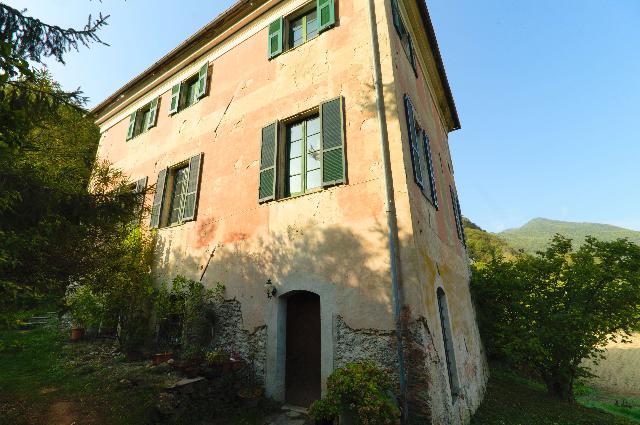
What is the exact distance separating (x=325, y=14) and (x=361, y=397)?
22.2 ft

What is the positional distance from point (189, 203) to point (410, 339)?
568 centimetres

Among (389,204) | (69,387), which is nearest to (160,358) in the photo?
(69,387)

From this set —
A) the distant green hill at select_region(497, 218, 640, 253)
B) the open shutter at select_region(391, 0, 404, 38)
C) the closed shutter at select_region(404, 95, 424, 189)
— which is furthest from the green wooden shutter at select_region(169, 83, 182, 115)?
the distant green hill at select_region(497, 218, 640, 253)

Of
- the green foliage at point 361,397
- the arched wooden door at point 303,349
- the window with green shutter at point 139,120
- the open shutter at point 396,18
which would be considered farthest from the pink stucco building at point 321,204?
the window with green shutter at point 139,120

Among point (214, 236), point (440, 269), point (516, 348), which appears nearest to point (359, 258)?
point (440, 269)

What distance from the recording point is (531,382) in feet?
32.1

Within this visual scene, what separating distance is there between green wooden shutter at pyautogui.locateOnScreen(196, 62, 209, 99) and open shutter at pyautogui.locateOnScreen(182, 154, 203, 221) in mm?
1871

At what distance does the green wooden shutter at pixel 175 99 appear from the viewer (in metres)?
9.00

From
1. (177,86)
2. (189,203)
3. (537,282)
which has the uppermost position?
(177,86)

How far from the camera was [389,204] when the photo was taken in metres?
4.56

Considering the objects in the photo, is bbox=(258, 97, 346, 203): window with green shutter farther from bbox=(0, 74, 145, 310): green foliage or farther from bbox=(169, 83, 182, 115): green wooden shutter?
bbox=(169, 83, 182, 115): green wooden shutter

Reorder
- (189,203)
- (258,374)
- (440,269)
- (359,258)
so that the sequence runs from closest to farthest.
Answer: (359,258)
(258,374)
(440,269)
(189,203)

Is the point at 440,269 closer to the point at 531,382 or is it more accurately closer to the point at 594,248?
the point at 594,248

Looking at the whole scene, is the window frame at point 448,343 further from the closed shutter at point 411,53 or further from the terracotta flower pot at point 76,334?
the terracotta flower pot at point 76,334
